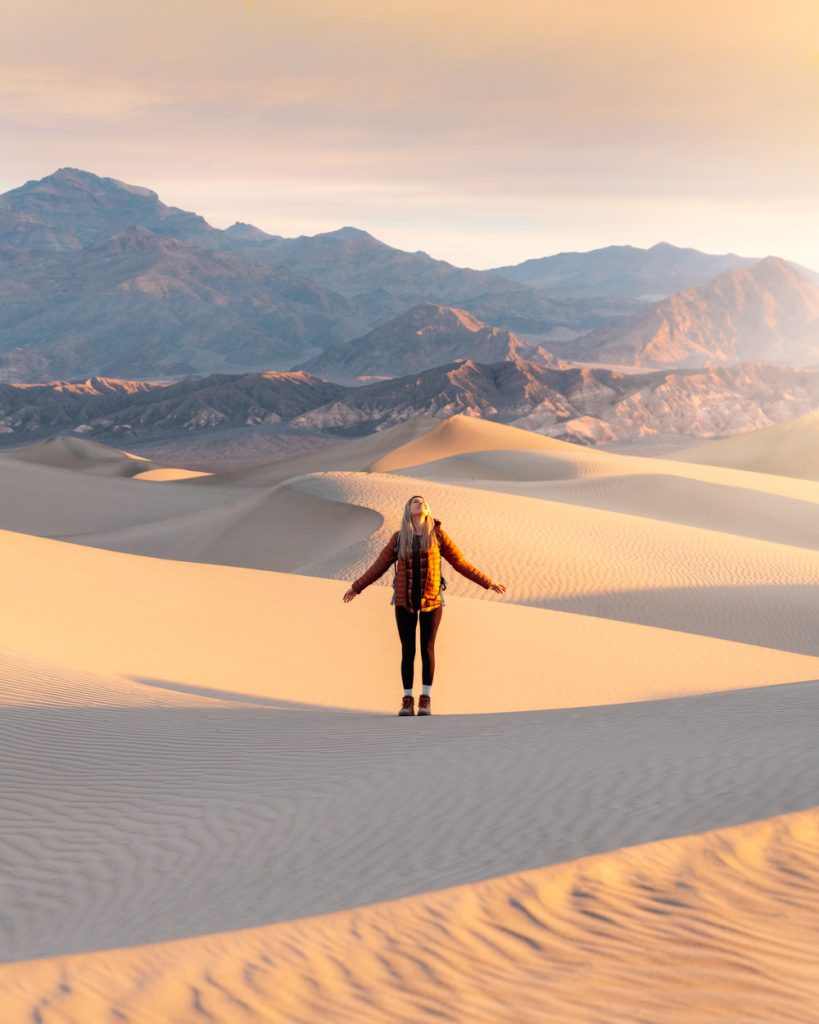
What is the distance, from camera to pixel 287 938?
394 centimetres

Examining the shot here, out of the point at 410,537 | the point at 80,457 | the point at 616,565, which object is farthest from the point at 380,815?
the point at 80,457

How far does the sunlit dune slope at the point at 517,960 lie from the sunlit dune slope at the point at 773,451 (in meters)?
60.7

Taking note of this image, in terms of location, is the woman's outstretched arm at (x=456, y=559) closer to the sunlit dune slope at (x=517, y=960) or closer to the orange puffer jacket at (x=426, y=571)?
the orange puffer jacket at (x=426, y=571)

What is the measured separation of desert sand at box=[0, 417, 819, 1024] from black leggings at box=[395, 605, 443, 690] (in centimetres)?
45

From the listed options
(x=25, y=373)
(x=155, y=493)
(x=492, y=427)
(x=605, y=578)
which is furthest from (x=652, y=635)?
(x=25, y=373)

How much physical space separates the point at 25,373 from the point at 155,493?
159 m

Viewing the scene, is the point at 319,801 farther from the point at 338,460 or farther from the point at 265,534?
the point at 338,460

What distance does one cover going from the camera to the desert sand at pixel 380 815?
3.58 m

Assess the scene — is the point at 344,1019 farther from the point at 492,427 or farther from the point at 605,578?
the point at 492,427

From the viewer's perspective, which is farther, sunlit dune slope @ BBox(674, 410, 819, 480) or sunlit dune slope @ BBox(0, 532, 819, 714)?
sunlit dune slope @ BBox(674, 410, 819, 480)

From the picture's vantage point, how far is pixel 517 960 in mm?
3689

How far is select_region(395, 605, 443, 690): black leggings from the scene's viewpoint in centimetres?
829

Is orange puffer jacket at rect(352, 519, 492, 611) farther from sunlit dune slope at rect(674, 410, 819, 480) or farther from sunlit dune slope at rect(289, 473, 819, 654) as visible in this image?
sunlit dune slope at rect(674, 410, 819, 480)

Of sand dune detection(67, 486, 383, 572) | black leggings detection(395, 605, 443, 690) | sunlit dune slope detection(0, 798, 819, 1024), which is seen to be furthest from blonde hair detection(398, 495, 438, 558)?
sand dune detection(67, 486, 383, 572)
